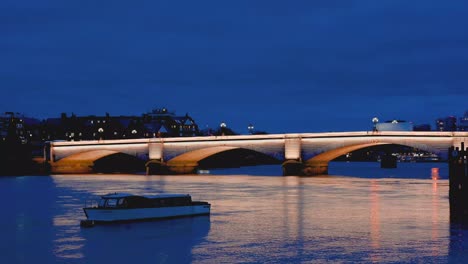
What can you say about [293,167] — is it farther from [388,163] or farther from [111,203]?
[388,163]

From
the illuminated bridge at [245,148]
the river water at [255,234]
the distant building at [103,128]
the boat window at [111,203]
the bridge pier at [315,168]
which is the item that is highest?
the distant building at [103,128]

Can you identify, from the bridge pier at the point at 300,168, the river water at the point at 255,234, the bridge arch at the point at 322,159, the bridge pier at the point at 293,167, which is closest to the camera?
the river water at the point at 255,234

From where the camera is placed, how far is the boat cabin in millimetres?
35844

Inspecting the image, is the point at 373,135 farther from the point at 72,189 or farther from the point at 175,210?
the point at 175,210

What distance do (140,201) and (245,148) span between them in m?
49.6

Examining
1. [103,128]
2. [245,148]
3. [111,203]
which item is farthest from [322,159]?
[103,128]

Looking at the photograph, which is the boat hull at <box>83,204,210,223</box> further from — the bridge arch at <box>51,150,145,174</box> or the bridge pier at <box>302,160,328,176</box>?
the bridge arch at <box>51,150,145,174</box>

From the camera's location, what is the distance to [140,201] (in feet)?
119

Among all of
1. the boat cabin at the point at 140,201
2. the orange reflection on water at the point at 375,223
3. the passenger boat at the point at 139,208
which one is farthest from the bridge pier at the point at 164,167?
the boat cabin at the point at 140,201

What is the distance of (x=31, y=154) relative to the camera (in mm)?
101938

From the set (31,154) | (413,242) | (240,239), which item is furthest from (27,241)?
(31,154)

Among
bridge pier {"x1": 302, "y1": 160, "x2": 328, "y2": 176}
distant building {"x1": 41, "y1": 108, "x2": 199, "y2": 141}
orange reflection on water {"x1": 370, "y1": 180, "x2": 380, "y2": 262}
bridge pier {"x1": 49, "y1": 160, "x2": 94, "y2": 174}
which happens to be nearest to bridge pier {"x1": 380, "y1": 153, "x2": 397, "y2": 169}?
distant building {"x1": 41, "y1": 108, "x2": 199, "y2": 141}

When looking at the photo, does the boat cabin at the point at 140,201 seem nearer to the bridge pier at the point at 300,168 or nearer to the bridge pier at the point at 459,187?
A: the bridge pier at the point at 459,187

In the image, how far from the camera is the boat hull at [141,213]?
3488cm
